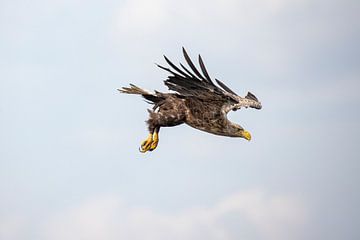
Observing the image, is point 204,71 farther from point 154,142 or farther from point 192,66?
point 154,142

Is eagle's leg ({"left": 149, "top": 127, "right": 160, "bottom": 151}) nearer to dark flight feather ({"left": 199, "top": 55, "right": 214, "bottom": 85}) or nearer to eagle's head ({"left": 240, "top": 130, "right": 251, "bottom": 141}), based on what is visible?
dark flight feather ({"left": 199, "top": 55, "right": 214, "bottom": 85})

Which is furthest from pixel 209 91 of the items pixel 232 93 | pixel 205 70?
pixel 232 93

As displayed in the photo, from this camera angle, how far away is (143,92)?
90.9 ft

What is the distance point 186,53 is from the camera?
1044 inches

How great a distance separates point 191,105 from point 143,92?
139 cm

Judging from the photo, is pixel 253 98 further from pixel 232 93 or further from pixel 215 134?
pixel 215 134

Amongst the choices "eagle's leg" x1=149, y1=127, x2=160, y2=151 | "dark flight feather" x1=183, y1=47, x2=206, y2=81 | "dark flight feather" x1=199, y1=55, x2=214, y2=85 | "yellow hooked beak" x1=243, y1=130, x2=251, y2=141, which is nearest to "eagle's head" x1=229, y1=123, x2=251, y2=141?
"yellow hooked beak" x1=243, y1=130, x2=251, y2=141

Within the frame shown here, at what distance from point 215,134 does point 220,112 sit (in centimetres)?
65

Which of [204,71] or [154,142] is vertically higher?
[204,71]

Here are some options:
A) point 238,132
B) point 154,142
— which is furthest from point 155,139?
point 238,132

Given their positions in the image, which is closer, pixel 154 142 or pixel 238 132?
→ pixel 154 142

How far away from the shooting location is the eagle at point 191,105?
26.7m

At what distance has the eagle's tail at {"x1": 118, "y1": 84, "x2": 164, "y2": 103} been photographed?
2753 centimetres

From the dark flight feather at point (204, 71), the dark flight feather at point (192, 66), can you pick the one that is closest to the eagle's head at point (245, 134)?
the dark flight feather at point (204, 71)
